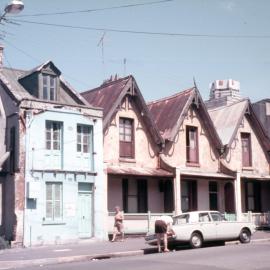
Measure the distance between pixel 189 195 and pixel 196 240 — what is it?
9.83m

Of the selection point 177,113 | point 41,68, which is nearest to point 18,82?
point 41,68

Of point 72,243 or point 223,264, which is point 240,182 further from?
point 223,264

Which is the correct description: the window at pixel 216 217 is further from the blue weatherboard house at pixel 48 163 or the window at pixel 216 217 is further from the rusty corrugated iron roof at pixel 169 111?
the rusty corrugated iron roof at pixel 169 111

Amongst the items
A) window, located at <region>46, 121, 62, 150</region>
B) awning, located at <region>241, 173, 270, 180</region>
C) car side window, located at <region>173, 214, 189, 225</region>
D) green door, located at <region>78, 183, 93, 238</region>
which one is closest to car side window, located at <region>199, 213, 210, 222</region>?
car side window, located at <region>173, 214, 189, 225</region>

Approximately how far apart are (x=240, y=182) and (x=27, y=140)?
45.3 ft

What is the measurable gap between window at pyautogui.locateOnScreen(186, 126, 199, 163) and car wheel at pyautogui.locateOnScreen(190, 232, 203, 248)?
32.1 ft

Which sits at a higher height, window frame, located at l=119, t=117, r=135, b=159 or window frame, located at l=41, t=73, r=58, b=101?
window frame, located at l=41, t=73, r=58, b=101

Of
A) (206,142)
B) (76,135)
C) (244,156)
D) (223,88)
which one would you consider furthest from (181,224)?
(223,88)

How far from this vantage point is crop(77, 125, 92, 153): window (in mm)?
25516

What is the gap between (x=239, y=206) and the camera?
3006 centimetres

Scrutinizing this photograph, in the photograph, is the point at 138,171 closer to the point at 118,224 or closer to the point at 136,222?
the point at 136,222

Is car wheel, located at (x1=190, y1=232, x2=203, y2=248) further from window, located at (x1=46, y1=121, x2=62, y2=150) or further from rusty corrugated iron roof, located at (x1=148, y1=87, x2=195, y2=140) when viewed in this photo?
rusty corrugated iron roof, located at (x1=148, y1=87, x2=195, y2=140)

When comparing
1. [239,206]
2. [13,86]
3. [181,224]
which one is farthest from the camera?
[239,206]

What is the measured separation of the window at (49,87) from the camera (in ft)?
83.4
